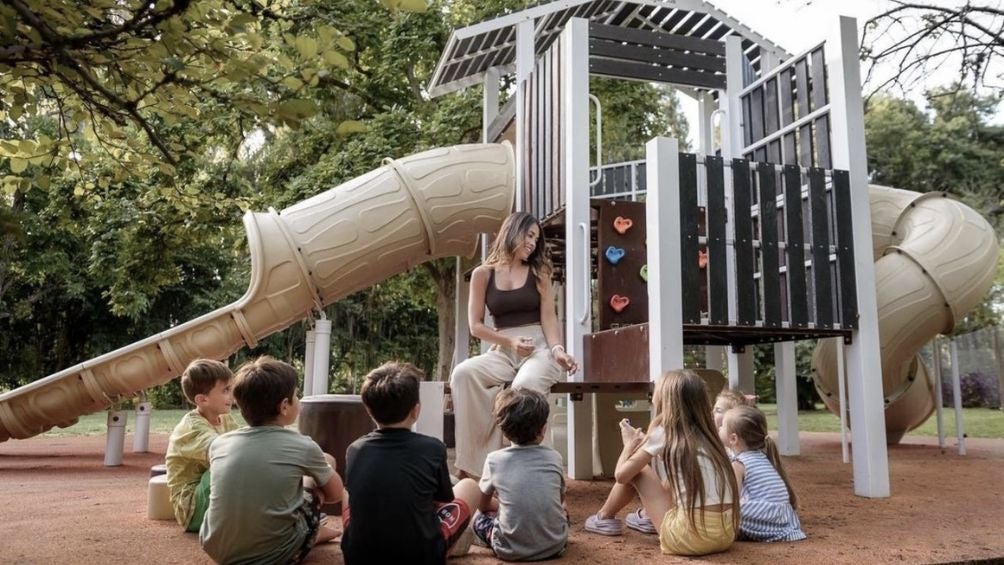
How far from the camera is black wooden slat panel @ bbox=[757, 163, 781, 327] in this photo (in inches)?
194

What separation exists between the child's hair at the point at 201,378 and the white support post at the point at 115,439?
4797mm

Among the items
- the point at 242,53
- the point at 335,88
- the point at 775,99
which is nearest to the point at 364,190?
the point at 775,99

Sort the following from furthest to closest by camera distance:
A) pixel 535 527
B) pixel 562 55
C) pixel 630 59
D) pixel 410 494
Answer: pixel 630 59 → pixel 562 55 → pixel 535 527 → pixel 410 494

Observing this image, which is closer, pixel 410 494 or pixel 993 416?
pixel 410 494

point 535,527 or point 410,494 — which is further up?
point 410,494

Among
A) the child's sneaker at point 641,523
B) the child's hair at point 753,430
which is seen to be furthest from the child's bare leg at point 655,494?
the child's hair at point 753,430

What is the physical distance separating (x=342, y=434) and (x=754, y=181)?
3100mm

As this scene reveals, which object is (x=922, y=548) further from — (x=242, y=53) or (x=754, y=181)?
(x=242, y=53)

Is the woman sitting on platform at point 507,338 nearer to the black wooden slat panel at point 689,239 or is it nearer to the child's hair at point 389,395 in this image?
the black wooden slat panel at point 689,239

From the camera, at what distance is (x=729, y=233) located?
4.92 meters

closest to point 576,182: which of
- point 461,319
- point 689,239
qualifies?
point 689,239

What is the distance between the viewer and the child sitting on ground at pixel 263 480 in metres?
2.82

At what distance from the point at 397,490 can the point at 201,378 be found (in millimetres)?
1375

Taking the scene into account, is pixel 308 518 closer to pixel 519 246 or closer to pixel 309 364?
pixel 519 246
